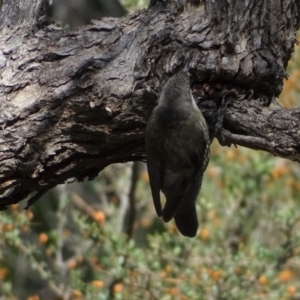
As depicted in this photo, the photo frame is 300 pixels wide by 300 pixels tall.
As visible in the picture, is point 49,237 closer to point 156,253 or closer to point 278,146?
point 156,253

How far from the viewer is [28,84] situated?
2594 mm

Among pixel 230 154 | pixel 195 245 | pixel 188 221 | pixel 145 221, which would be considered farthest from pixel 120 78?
pixel 145 221

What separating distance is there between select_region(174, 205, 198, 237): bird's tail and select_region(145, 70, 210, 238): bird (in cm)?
24

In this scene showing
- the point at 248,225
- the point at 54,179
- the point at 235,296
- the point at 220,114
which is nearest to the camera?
the point at 220,114

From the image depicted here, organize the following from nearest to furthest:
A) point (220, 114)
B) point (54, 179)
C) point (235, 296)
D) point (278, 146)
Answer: point (278, 146) → point (220, 114) → point (54, 179) → point (235, 296)

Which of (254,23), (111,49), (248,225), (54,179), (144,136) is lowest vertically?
(54,179)

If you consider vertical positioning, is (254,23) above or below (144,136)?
above

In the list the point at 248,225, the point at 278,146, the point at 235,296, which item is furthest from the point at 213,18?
the point at 248,225

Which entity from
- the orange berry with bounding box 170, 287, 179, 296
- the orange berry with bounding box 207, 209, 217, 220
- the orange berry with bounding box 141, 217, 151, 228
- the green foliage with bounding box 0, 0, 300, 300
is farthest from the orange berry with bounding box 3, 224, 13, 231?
the orange berry with bounding box 141, 217, 151, 228

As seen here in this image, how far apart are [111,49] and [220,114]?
46cm

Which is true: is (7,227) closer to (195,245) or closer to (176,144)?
(195,245)

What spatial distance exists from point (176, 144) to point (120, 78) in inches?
13.3

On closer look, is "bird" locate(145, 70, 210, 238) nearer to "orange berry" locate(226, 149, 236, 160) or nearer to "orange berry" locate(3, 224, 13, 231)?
"orange berry" locate(3, 224, 13, 231)

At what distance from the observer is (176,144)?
268cm
